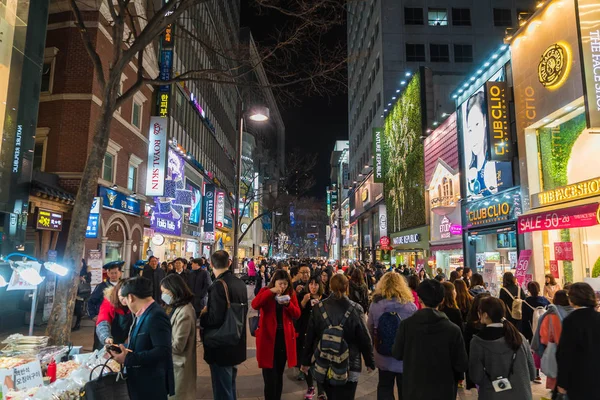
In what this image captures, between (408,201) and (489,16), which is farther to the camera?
(489,16)

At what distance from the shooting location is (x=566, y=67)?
44.1ft

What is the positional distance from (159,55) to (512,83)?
17.1m

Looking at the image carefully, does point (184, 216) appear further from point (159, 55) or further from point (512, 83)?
point (512, 83)

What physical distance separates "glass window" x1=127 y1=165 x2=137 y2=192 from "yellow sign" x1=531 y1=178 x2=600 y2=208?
55.5 feet

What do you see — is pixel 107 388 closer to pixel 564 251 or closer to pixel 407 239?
pixel 564 251

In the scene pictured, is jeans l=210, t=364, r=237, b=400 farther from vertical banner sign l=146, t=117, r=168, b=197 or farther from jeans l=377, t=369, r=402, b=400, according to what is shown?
vertical banner sign l=146, t=117, r=168, b=197

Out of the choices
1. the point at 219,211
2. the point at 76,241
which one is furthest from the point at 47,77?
the point at 219,211

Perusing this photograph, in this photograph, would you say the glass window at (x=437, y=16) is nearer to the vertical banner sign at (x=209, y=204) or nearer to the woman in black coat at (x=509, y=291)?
the vertical banner sign at (x=209, y=204)

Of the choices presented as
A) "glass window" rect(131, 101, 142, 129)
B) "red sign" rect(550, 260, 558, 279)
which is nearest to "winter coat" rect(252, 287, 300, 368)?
"red sign" rect(550, 260, 558, 279)

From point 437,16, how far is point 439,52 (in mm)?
3880

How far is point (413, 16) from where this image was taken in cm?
4319

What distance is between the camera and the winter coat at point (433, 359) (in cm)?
369

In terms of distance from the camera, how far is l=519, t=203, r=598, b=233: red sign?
36.6ft

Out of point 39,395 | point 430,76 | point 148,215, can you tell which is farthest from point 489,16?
point 39,395
